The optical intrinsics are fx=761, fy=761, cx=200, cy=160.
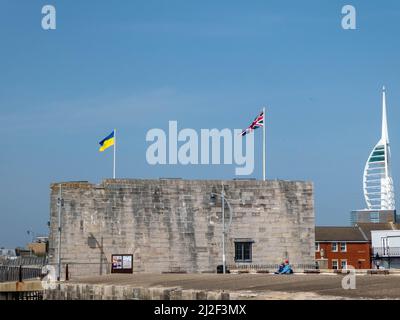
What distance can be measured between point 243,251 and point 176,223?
5.00 m

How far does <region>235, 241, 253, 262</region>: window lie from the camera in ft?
169

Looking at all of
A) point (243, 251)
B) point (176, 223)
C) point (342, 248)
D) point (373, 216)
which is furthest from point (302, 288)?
point (373, 216)

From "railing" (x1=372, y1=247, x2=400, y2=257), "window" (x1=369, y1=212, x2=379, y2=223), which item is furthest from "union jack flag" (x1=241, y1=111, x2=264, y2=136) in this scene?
"window" (x1=369, y1=212, x2=379, y2=223)

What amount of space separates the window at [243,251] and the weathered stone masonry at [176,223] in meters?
0.32

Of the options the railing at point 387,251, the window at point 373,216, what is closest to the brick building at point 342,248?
the railing at point 387,251

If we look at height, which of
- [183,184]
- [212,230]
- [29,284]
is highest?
[183,184]

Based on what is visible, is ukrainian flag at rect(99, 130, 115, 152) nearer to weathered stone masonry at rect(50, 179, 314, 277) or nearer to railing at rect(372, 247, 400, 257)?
weathered stone masonry at rect(50, 179, 314, 277)

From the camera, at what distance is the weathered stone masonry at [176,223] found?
49156 mm

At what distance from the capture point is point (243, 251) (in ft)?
169

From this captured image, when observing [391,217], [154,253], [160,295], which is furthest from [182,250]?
[391,217]

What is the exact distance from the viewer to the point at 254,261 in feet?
169

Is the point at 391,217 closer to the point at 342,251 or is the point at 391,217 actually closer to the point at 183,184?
the point at 342,251
